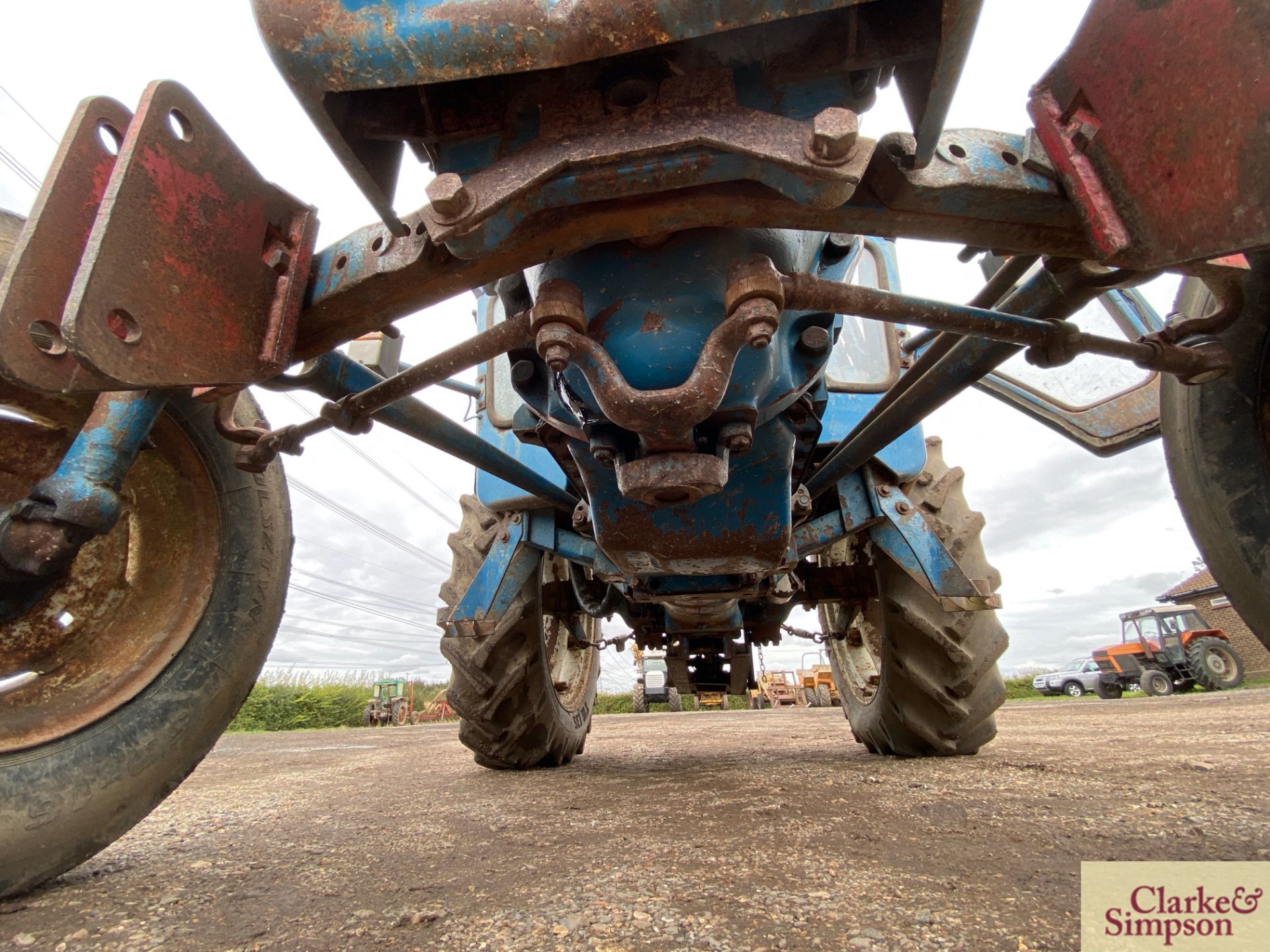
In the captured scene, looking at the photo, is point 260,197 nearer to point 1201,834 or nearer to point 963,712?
point 1201,834

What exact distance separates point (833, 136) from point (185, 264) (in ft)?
3.26

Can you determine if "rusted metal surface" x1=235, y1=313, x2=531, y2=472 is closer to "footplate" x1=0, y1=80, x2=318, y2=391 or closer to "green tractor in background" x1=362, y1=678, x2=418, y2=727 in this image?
"footplate" x1=0, y1=80, x2=318, y2=391

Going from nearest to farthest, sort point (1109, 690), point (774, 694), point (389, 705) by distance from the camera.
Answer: point (1109, 690) < point (389, 705) < point (774, 694)

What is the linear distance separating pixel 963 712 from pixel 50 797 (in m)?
2.80

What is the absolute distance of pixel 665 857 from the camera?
1.44 m

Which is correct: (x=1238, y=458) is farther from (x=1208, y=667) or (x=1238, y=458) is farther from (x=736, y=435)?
(x=1208, y=667)

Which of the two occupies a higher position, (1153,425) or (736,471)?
(1153,425)

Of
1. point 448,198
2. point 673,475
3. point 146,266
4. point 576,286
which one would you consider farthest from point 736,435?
point 146,266

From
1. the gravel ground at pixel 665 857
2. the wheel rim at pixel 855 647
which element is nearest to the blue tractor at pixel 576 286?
the gravel ground at pixel 665 857

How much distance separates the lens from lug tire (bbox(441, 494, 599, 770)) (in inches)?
109

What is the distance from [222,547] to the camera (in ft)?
5.16

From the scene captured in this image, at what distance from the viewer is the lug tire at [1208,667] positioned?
45.2 feet

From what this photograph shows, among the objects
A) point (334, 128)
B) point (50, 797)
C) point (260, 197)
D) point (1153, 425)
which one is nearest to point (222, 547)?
point (50, 797)

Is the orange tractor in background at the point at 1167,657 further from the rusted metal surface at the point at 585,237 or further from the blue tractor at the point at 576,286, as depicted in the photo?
the rusted metal surface at the point at 585,237
